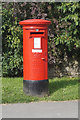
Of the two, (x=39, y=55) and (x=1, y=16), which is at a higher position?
(x=1, y=16)

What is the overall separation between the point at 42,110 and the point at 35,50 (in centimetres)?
164

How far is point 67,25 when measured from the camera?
1026cm

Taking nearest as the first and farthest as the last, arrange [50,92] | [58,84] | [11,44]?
[50,92]
[58,84]
[11,44]

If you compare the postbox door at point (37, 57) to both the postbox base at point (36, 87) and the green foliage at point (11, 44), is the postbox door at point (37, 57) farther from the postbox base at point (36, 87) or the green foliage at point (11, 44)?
the green foliage at point (11, 44)

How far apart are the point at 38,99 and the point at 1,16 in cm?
365

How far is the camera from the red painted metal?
748 cm

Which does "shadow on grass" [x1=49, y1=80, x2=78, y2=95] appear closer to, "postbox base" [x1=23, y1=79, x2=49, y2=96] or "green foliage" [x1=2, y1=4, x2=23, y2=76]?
"postbox base" [x1=23, y1=79, x2=49, y2=96]

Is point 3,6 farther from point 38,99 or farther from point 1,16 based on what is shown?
point 38,99

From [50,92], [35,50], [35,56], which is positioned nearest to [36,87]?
[50,92]

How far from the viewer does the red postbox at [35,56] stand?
7.50 m

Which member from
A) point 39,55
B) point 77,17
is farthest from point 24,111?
point 77,17

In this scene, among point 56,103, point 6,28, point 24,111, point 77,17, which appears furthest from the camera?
point 6,28

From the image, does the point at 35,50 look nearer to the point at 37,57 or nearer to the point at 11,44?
the point at 37,57

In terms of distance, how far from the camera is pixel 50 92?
26.5 ft
